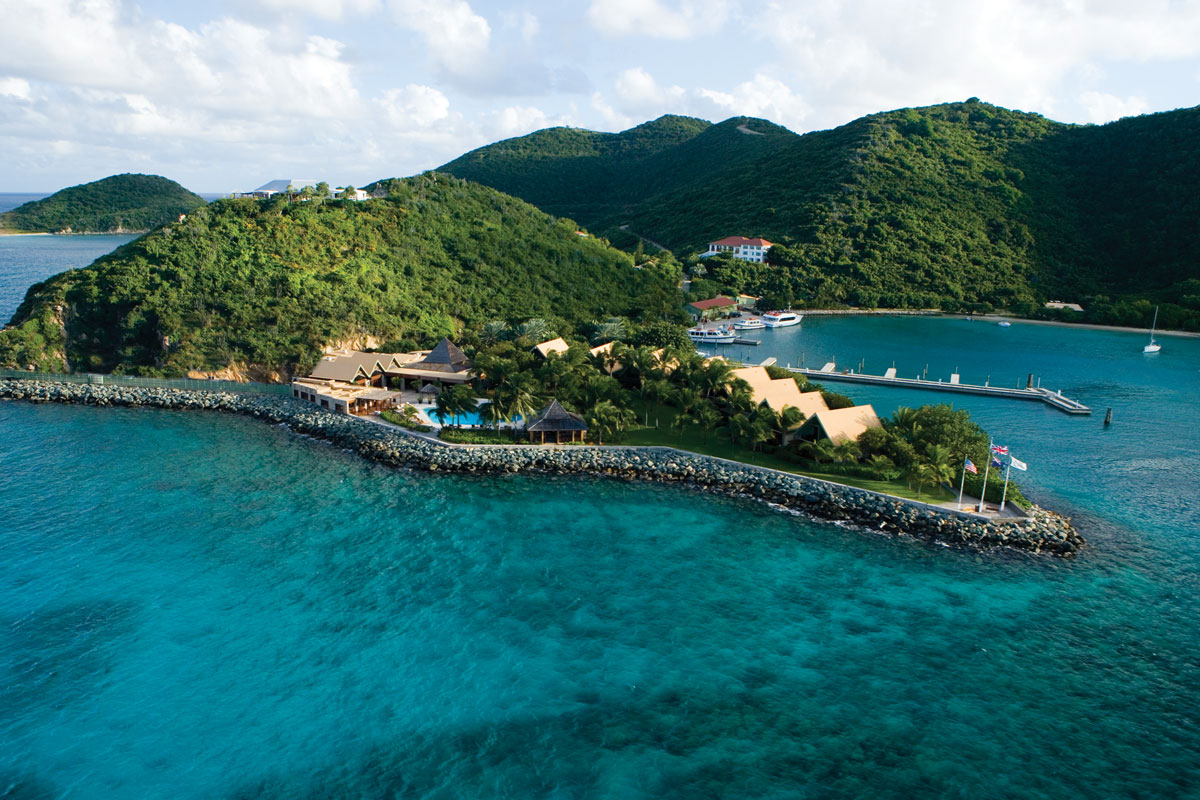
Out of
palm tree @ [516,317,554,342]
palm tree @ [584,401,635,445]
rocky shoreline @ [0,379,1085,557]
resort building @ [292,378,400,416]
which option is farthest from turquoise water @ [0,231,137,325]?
palm tree @ [584,401,635,445]

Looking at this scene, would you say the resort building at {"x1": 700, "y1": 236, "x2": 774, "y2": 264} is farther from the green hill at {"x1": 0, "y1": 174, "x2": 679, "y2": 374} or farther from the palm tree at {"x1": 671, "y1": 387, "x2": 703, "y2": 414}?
the palm tree at {"x1": 671, "y1": 387, "x2": 703, "y2": 414}

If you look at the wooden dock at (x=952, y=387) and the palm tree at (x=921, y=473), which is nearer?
the palm tree at (x=921, y=473)

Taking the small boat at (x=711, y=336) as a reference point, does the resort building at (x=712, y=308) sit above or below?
above

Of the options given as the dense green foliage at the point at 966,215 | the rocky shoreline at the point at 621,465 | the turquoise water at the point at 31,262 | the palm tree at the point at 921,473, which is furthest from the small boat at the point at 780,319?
the turquoise water at the point at 31,262

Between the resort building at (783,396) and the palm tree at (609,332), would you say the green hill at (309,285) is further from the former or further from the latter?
the resort building at (783,396)

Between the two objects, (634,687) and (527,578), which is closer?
(634,687)

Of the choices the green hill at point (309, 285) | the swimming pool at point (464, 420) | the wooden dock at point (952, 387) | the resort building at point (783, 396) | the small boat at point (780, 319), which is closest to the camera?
the resort building at point (783, 396)

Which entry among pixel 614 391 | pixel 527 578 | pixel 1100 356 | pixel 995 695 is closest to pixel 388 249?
pixel 614 391

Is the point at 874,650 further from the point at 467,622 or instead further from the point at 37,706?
the point at 37,706
